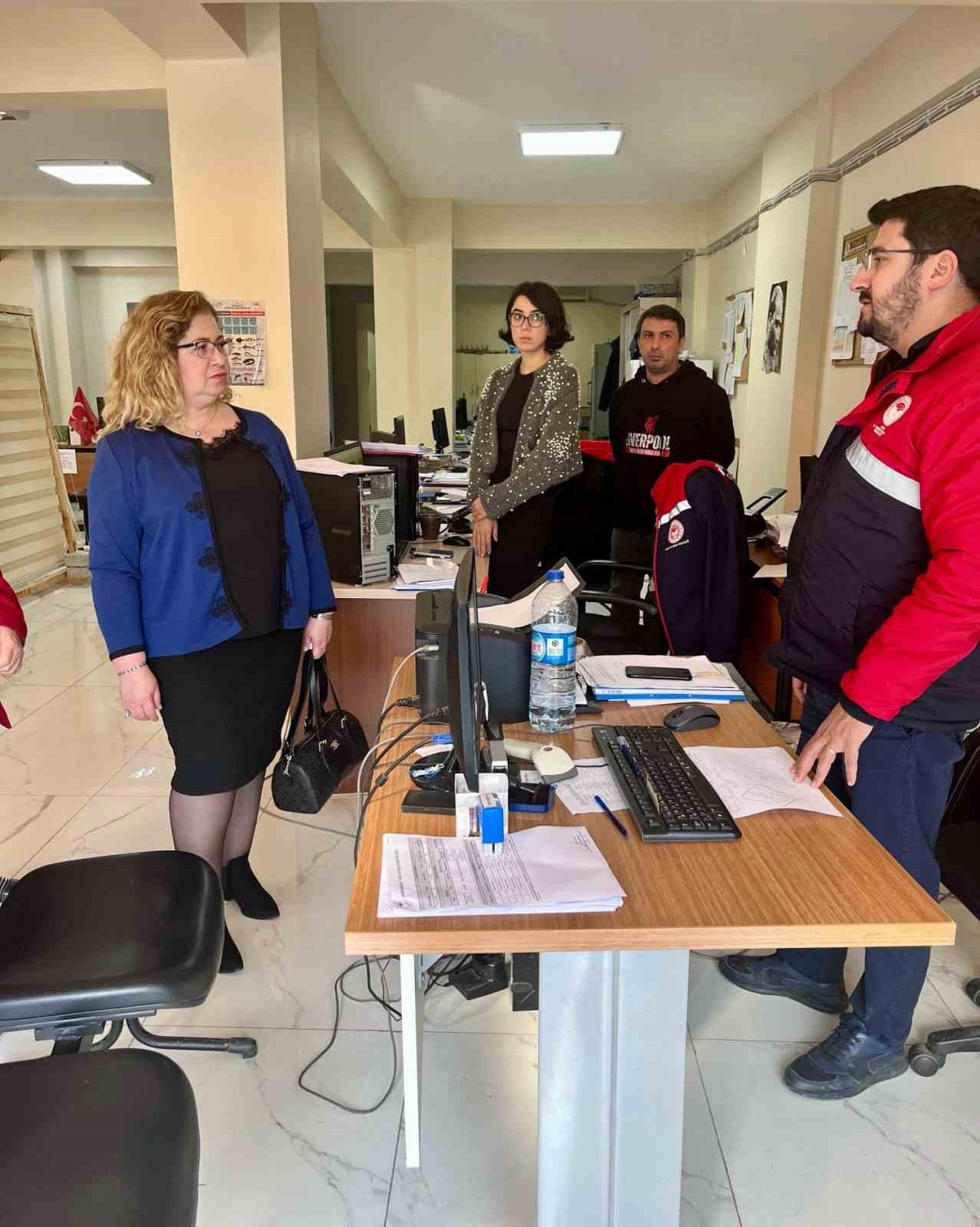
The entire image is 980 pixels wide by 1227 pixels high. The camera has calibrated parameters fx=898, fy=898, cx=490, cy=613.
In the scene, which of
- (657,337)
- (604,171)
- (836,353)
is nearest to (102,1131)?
(657,337)

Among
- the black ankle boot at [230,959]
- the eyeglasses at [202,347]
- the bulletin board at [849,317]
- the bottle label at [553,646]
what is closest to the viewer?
the bottle label at [553,646]

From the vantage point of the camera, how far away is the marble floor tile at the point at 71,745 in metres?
3.35

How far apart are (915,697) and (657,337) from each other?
8.17ft

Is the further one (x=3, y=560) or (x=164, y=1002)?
(x=3, y=560)

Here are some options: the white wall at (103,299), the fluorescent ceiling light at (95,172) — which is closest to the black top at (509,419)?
the fluorescent ceiling light at (95,172)

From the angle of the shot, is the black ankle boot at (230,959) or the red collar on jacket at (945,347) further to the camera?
the black ankle boot at (230,959)

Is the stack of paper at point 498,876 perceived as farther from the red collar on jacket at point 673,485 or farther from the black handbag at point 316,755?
the red collar on jacket at point 673,485

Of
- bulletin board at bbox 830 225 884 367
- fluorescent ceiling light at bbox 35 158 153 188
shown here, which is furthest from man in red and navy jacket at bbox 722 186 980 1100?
fluorescent ceiling light at bbox 35 158 153 188

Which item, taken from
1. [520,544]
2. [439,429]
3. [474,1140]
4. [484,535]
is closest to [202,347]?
[484,535]

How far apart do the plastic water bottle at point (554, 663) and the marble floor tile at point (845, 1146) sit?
88cm

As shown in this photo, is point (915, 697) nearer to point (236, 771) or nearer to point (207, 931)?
point (207, 931)

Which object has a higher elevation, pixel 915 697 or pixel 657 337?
pixel 657 337

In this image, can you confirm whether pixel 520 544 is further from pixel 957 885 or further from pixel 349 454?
pixel 957 885

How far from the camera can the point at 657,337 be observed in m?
3.70
